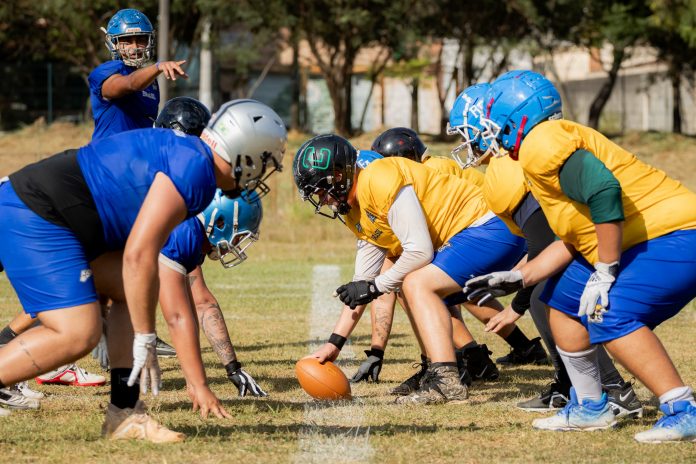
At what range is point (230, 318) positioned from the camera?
34.2 ft

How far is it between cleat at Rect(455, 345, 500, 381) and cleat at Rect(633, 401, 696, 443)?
2.26 meters

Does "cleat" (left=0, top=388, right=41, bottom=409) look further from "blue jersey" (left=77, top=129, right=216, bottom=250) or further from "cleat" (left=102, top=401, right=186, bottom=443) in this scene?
"blue jersey" (left=77, top=129, right=216, bottom=250)

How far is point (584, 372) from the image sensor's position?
548 centimetres

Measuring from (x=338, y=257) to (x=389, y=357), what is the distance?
7.95 metres

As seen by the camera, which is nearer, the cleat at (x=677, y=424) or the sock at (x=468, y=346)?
the cleat at (x=677, y=424)

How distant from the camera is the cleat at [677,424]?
495 cm

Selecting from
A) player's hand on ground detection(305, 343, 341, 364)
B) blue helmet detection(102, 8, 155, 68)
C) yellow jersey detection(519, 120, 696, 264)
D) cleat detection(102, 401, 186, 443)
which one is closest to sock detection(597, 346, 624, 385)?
yellow jersey detection(519, 120, 696, 264)

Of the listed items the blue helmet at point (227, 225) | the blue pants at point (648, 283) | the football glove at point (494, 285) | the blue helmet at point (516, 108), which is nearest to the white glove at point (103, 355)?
the blue helmet at point (227, 225)

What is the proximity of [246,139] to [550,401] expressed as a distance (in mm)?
2446

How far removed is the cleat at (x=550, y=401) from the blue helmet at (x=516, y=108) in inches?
58.0

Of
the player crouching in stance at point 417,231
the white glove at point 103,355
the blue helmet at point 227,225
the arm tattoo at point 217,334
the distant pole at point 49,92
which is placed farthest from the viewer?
the distant pole at point 49,92

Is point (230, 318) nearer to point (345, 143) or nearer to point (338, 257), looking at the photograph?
point (345, 143)

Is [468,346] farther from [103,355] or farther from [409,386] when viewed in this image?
[103,355]

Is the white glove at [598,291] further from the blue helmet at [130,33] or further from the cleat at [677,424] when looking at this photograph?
the blue helmet at [130,33]
